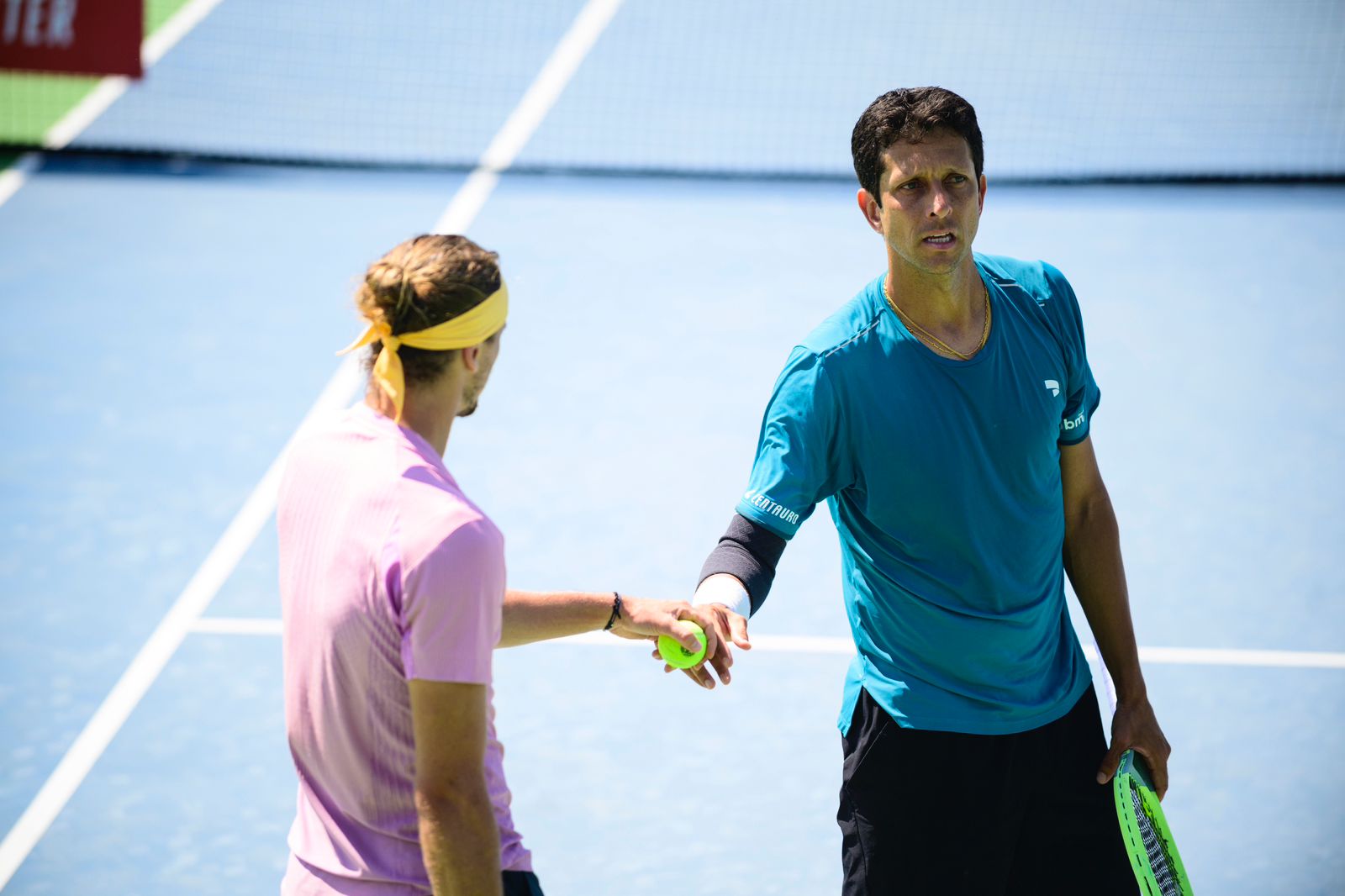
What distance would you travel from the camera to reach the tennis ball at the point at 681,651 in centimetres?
321

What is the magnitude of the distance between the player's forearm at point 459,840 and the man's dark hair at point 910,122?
64.8 inches

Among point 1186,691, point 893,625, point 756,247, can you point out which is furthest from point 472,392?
point 756,247

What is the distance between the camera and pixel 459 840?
8.00ft

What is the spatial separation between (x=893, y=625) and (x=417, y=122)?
9845 mm

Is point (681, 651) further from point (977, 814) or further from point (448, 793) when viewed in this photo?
point (448, 793)

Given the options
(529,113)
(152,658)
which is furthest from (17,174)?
(152,658)

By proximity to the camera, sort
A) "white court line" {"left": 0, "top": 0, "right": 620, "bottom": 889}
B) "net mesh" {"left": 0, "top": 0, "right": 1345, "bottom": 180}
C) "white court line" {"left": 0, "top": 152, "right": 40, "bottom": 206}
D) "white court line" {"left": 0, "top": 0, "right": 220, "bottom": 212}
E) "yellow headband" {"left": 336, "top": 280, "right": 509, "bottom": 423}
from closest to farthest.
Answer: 1. "yellow headband" {"left": 336, "top": 280, "right": 509, "bottom": 423}
2. "white court line" {"left": 0, "top": 0, "right": 620, "bottom": 889}
3. "white court line" {"left": 0, "top": 152, "right": 40, "bottom": 206}
4. "white court line" {"left": 0, "top": 0, "right": 220, "bottom": 212}
5. "net mesh" {"left": 0, "top": 0, "right": 1345, "bottom": 180}

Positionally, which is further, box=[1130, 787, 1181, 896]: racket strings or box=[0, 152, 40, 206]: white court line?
box=[0, 152, 40, 206]: white court line

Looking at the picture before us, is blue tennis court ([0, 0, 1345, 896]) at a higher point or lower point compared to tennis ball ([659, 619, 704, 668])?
lower

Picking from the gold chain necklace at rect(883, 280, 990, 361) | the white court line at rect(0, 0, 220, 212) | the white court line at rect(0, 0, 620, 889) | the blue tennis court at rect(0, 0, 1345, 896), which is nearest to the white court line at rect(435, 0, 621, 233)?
the blue tennis court at rect(0, 0, 1345, 896)

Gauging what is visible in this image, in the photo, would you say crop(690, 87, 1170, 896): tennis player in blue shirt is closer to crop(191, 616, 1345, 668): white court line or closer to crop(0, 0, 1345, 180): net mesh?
crop(191, 616, 1345, 668): white court line

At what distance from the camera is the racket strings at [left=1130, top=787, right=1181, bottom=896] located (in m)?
3.41

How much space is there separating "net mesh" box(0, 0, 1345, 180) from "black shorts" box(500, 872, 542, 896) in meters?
9.02

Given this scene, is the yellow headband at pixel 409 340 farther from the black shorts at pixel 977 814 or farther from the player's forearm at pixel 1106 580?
the player's forearm at pixel 1106 580
